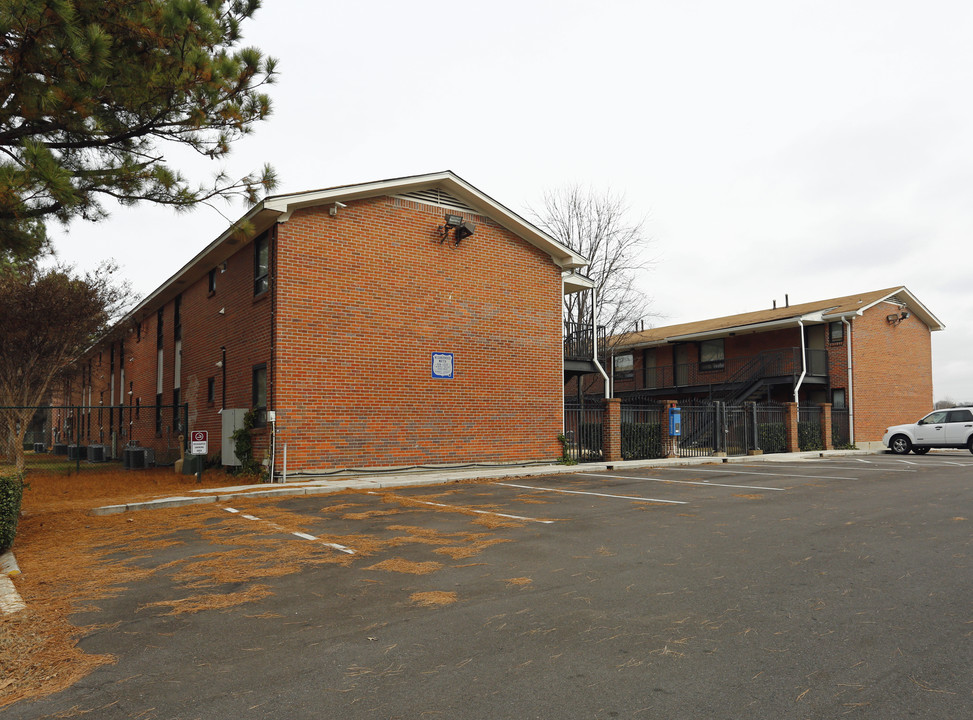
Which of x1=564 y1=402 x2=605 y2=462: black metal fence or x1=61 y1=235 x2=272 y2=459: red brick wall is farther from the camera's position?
x1=564 y1=402 x2=605 y2=462: black metal fence

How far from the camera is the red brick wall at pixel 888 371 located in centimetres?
2922

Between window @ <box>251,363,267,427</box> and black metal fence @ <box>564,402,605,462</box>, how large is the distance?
8.28 m

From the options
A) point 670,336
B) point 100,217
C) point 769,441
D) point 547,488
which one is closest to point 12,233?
point 100,217

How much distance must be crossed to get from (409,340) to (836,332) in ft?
70.2

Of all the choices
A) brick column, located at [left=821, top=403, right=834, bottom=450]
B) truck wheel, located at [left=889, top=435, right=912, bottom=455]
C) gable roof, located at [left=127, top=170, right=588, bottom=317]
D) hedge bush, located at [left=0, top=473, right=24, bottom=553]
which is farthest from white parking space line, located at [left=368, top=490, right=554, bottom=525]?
truck wheel, located at [left=889, top=435, right=912, bottom=455]

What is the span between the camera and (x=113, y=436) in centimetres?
2986

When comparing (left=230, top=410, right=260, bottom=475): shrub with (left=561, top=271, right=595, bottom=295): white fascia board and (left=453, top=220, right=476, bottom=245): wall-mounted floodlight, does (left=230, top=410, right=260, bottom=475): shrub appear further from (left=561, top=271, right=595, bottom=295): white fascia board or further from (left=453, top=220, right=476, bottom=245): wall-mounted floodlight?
(left=561, top=271, right=595, bottom=295): white fascia board

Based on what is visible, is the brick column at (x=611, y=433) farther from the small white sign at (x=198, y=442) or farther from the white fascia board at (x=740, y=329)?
the white fascia board at (x=740, y=329)

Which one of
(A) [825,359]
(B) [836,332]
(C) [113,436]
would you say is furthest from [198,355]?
(B) [836,332]

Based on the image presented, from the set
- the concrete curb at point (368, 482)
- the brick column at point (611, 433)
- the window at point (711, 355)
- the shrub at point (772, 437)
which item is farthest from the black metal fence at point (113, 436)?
the window at point (711, 355)

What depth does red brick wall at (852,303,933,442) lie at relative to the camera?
2922 centimetres

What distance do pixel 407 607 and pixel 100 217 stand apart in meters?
8.66

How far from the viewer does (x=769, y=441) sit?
2517 centimetres

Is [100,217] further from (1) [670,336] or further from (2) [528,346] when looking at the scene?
(1) [670,336]
